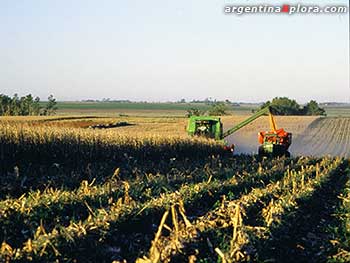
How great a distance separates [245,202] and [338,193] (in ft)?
16.2

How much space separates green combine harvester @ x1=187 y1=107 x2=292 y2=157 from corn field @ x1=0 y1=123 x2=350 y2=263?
904cm

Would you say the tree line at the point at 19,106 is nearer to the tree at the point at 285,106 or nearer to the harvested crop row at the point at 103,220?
the tree at the point at 285,106

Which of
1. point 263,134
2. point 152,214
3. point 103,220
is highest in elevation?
point 263,134

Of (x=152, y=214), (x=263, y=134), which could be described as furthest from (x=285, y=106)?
(x=152, y=214)

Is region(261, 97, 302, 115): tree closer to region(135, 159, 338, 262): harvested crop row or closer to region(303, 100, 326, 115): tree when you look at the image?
region(303, 100, 326, 115): tree

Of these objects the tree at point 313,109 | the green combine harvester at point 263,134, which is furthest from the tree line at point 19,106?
the green combine harvester at point 263,134

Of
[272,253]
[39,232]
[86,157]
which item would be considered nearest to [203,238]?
[272,253]

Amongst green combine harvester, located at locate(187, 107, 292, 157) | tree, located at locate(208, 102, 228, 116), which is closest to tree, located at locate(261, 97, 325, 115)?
tree, located at locate(208, 102, 228, 116)

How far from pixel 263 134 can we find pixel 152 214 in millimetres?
20427

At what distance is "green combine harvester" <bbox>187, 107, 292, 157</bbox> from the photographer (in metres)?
28.6

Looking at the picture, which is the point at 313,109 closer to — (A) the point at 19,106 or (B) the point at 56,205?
(A) the point at 19,106

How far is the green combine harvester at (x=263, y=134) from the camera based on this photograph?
28641 mm

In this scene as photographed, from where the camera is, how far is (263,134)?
97.7ft

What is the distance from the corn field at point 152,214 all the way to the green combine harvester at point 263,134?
29.7 feet
